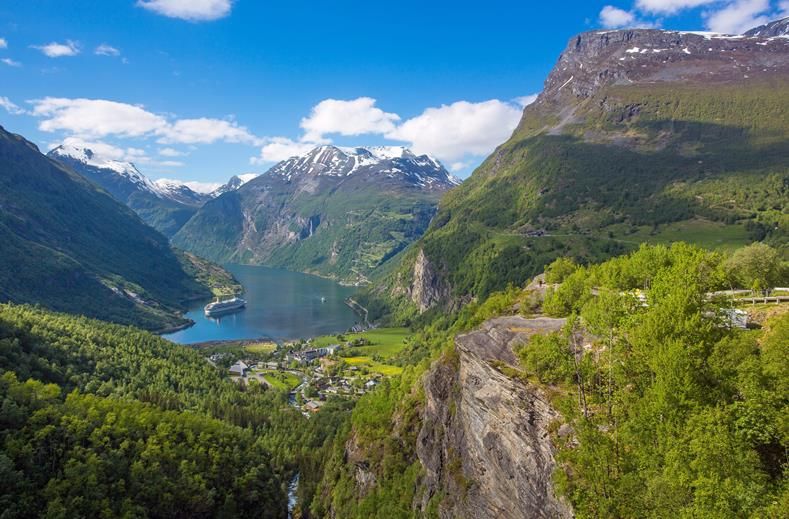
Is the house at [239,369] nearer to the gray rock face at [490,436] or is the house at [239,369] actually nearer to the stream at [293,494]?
the stream at [293,494]

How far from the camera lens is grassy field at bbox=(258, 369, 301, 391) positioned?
147 metres

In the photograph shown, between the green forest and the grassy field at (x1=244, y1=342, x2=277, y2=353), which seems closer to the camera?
the green forest

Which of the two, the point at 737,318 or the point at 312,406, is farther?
the point at 312,406

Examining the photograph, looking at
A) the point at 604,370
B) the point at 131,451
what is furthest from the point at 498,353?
the point at 131,451

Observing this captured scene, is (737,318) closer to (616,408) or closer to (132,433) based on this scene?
(616,408)

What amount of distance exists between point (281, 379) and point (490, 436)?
122 metres

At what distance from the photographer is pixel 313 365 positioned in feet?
543

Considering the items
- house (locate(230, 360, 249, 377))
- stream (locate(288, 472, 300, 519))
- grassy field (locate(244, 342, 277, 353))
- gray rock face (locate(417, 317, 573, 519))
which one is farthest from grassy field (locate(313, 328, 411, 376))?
A: gray rock face (locate(417, 317, 573, 519))

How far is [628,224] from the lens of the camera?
19100cm

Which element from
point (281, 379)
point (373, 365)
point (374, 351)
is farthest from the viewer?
point (374, 351)

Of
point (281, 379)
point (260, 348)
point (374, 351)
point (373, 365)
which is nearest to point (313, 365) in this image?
point (281, 379)

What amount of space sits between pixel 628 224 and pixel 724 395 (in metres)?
182

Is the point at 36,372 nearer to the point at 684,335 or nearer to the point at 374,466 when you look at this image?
the point at 374,466

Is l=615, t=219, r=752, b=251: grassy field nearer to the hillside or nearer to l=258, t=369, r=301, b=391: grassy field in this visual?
the hillside
